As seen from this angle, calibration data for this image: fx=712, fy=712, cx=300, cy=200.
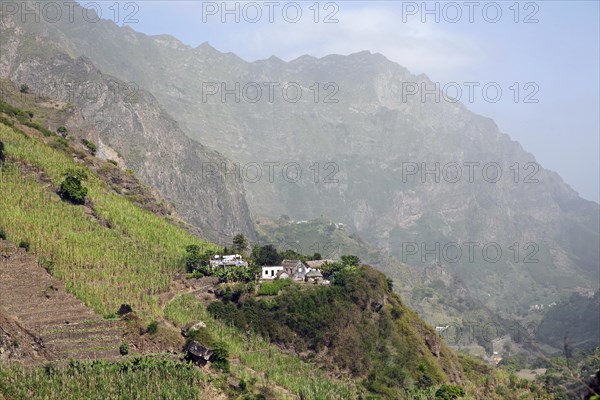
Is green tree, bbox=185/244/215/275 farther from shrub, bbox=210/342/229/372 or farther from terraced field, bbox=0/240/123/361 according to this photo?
shrub, bbox=210/342/229/372

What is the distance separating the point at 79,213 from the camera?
120 meters

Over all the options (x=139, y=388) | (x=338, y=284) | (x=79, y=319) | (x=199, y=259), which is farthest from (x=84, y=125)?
(x=139, y=388)

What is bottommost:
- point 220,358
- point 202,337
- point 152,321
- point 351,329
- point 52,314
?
point 351,329

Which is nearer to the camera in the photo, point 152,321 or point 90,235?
point 152,321

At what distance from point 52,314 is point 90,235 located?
95.8ft

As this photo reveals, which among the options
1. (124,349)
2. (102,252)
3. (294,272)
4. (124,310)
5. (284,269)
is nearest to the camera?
(124,349)

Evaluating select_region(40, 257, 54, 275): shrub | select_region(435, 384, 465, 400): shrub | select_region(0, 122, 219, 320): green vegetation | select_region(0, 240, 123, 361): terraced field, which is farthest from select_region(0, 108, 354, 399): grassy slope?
select_region(435, 384, 465, 400): shrub

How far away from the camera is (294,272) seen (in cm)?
12431

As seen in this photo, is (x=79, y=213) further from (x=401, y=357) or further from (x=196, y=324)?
(x=401, y=357)

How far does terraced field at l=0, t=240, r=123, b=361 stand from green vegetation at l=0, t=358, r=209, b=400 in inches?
156

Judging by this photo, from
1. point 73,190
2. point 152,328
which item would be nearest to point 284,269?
point 152,328

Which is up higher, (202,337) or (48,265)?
(48,265)

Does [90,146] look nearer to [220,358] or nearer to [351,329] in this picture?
[351,329]

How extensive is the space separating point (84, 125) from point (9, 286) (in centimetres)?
11255
